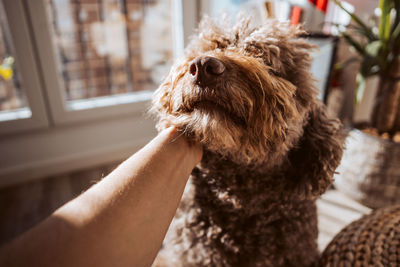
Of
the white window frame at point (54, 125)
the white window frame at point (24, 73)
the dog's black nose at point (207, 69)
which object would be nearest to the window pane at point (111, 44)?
the white window frame at point (54, 125)

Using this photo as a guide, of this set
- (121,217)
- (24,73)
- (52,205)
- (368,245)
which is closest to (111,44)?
(24,73)

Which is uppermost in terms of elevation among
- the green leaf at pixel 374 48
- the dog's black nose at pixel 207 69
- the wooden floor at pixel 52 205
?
the dog's black nose at pixel 207 69

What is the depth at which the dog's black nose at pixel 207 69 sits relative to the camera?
60cm

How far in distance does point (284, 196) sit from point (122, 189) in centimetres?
49

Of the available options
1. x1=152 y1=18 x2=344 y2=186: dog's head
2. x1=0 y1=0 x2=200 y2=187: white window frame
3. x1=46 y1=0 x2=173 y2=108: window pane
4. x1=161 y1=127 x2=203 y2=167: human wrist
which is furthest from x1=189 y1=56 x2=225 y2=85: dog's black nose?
x1=46 y1=0 x2=173 y2=108: window pane

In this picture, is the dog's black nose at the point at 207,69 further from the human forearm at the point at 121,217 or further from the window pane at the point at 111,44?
the window pane at the point at 111,44

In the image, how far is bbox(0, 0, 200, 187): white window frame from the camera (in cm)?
172

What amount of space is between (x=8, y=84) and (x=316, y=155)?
2.26 m

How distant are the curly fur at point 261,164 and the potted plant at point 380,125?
0.67 metres

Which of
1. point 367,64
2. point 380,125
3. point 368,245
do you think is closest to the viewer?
point 368,245

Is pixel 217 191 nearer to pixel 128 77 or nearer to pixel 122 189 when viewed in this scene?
pixel 122 189

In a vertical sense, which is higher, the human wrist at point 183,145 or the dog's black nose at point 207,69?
the dog's black nose at point 207,69

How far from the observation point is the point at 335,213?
1.59m

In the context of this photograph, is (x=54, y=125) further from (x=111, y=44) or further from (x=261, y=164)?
(x=261, y=164)
